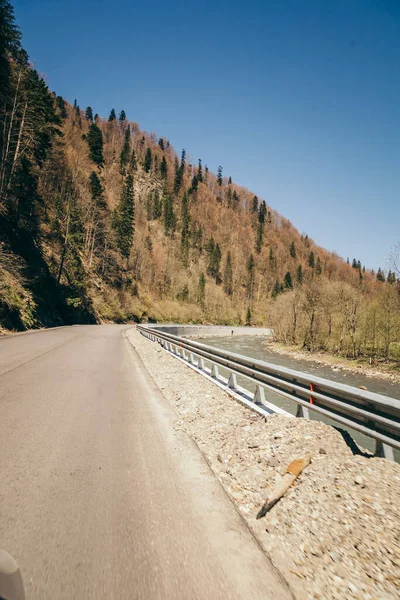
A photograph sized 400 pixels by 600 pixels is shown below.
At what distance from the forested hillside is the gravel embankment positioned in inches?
755

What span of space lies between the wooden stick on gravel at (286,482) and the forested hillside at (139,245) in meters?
20.0

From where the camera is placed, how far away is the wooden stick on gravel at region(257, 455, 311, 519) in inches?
120

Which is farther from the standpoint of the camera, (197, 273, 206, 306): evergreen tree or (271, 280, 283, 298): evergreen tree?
(271, 280, 283, 298): evergreen tree

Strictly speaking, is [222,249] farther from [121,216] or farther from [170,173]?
[121,216]

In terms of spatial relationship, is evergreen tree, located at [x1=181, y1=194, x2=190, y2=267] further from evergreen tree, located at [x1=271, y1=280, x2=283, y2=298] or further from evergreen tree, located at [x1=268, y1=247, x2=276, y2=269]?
evergreen tree, located at [x1=268, y1=247, x2=276, y2=269]

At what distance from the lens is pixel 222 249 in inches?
4820

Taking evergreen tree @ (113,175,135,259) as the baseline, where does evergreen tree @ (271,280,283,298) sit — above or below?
below

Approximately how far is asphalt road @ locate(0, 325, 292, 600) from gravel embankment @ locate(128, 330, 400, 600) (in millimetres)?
219

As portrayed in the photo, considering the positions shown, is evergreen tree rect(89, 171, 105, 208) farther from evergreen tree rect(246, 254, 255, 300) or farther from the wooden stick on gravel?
the wooden stick on gravel

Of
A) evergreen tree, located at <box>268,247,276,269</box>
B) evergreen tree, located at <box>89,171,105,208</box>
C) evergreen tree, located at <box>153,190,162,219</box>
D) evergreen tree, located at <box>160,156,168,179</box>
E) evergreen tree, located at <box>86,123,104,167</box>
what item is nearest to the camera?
evergreen tree, located at <box>89,171,105,208</box>

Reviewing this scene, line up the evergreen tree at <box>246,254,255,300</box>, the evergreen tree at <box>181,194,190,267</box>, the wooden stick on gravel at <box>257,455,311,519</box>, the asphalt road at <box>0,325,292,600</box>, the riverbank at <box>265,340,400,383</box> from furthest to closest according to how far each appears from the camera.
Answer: the evergreen tree at <box>246,254,255,300</box> < the evergreen tree at <box>181,194,190,267</box> < the riverbank at <box>265,340,400,383</box> < the wooden stick on gravel at <box>257,455,311,519</box> < the asphalt road at <box>0,325,292,600</box>

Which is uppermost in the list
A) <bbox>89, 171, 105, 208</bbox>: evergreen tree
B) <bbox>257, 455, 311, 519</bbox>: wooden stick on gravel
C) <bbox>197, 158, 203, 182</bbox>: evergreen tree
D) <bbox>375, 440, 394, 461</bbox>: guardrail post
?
<bbox>197, 158, 203, 182</bbox>: evergreen tree

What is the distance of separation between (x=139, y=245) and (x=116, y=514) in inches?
3104

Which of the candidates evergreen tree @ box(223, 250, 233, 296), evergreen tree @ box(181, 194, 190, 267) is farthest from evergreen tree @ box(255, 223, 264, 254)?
evergreen tree @ box(181, 194, 190, 267)
